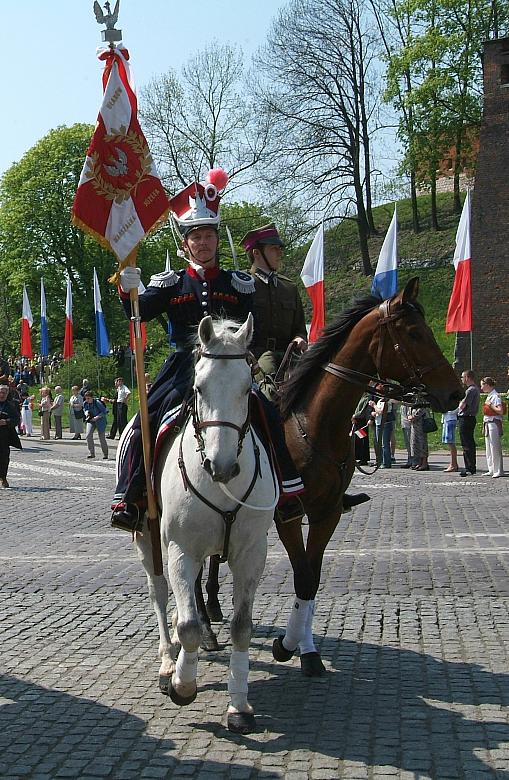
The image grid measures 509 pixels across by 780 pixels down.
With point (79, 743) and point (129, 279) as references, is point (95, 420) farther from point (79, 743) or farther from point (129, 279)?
point (79, 743)

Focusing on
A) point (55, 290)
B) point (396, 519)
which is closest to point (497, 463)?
point (396, 519)

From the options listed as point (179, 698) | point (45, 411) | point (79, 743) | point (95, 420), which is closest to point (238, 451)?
point (179, 698)

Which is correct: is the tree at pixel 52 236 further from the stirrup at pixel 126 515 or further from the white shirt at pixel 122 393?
the stirrup at pixel 126 515

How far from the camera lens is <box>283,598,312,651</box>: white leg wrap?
718 cm

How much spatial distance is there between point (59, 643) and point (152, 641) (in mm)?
685

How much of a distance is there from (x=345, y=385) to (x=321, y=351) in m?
0.32

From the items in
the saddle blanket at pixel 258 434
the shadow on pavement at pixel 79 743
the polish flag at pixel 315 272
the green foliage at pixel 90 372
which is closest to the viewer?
the shadow on pavement at pixel 79 743

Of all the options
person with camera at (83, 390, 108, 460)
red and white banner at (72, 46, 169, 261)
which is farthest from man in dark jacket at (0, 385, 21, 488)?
red and white banner at (72, 46, 169, 261)

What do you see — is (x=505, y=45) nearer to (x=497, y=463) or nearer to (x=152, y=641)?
(x=497, y=463)

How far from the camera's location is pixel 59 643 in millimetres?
8133

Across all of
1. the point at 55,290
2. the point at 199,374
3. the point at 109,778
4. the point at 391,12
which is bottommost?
the point at 109,778

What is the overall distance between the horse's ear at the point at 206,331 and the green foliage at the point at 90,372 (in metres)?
42.1

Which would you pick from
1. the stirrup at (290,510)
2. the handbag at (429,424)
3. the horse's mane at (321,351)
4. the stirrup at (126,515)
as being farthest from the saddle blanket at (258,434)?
the handbag at (429,424)

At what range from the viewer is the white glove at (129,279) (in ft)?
23.0
